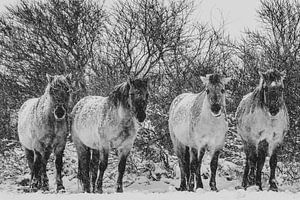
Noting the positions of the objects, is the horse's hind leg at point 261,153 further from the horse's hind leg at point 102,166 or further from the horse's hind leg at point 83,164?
the horse's hind leg at point 83,164

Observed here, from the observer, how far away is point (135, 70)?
55.1 feet

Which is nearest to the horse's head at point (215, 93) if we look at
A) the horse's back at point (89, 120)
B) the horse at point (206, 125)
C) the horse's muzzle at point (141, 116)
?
the horse at point (206, 125)

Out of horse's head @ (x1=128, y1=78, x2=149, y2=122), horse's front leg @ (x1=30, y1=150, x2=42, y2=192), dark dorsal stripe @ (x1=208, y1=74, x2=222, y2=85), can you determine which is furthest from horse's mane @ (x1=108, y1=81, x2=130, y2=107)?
horse's front leg @ (x1=30, y1=150, x2=42, y2=192)

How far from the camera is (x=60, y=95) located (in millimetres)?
9703

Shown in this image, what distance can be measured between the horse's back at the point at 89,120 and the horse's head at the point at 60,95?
62cm

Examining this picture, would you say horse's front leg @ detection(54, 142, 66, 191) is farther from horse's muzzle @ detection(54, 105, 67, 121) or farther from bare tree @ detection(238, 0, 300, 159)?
bare tree @ detection(238, 0, 300, 159)

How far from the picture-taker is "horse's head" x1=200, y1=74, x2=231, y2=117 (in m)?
8.84

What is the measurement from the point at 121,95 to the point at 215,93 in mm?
1851

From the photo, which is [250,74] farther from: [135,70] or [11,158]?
[11,158]

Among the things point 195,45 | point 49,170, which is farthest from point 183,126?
point 195,45

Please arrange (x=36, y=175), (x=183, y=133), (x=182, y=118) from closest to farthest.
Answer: (x=36, y=175) < (x=183, y=133) < (x=182, y=118)

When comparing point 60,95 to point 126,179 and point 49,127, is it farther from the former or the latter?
point 126,179

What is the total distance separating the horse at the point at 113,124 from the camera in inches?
356

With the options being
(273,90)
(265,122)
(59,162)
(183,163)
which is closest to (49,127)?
(59,162)
